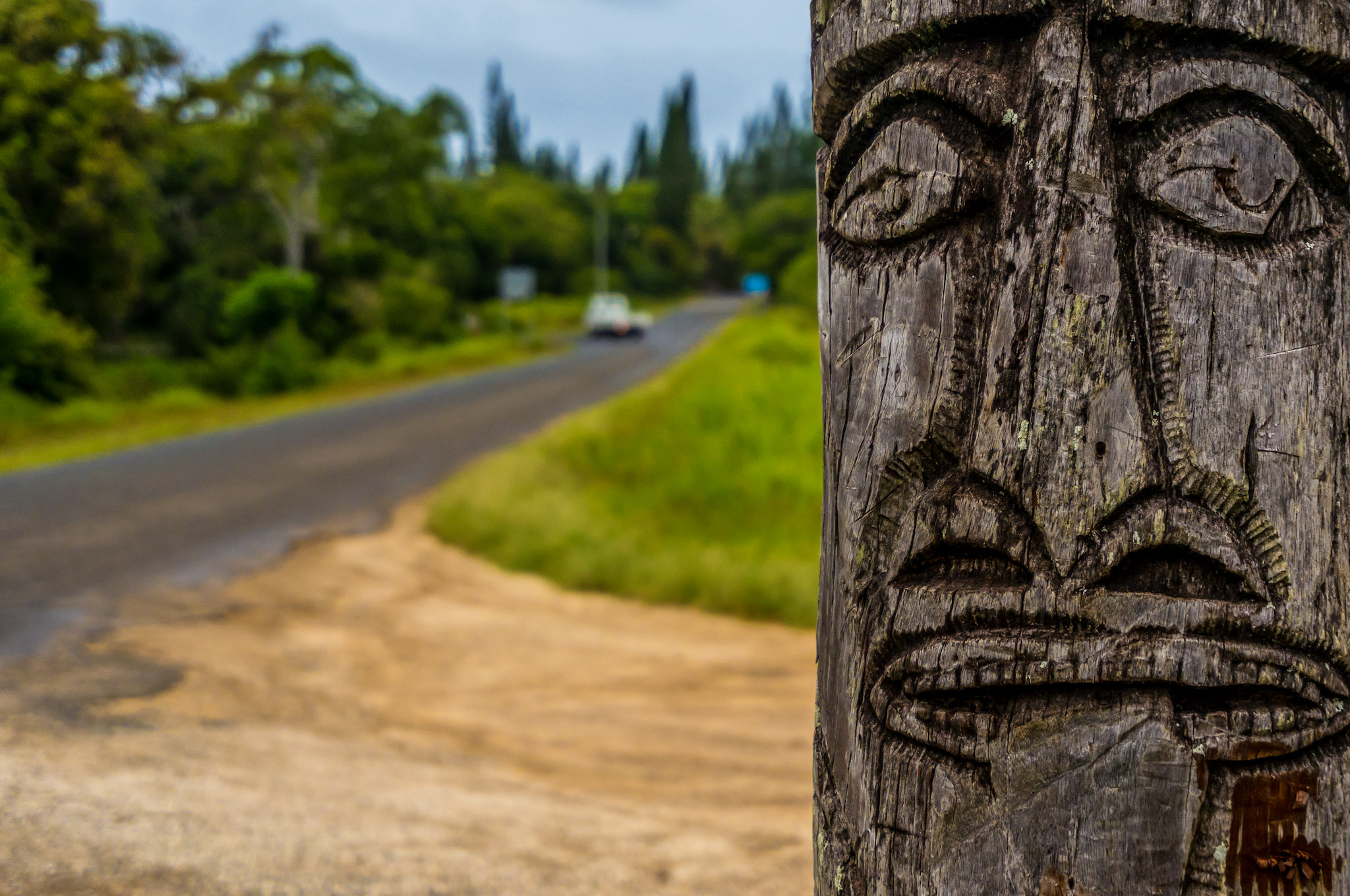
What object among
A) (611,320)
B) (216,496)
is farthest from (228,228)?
(216,496)

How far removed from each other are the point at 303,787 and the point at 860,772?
2.71 meters

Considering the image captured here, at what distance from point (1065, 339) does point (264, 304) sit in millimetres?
23440

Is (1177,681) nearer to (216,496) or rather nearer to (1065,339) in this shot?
(1065,339)

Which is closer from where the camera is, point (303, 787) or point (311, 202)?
point (303, 787)

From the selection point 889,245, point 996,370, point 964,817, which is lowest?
point 964,817

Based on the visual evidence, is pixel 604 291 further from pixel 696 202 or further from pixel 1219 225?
pixel 1219 225

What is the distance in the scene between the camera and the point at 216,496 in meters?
9.60

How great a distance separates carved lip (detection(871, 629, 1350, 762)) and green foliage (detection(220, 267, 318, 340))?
22.7m

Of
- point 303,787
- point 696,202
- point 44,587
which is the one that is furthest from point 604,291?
point 303,787

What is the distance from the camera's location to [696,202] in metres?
67.0

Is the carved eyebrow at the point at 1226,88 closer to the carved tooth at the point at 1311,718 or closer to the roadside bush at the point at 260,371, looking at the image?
the carved tooth at the point at 1311,718

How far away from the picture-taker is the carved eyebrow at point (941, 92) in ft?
5.21

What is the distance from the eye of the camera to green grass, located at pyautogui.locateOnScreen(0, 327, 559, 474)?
40.2ft

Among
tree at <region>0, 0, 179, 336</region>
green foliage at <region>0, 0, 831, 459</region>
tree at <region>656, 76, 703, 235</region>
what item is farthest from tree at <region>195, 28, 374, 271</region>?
tree at <region>656, 76, 703, 235</region>
